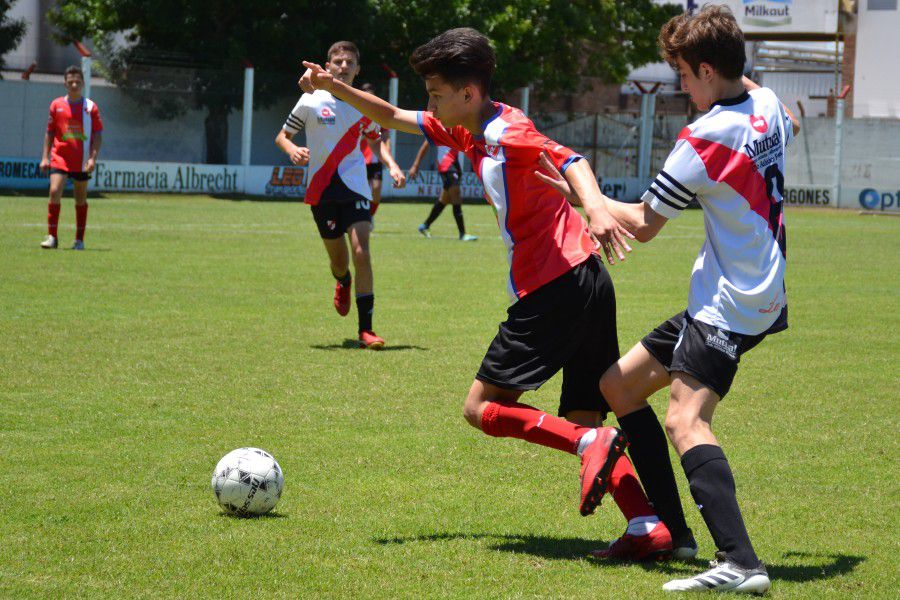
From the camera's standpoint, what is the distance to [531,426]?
435 cm

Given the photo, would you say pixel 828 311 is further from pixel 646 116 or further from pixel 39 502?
pixel 646 116

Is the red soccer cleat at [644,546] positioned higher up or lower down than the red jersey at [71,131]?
lower down

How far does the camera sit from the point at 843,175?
3397cm

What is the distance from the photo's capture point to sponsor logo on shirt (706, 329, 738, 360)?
12.7ft

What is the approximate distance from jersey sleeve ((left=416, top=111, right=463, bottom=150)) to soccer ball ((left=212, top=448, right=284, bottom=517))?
4.85 ft

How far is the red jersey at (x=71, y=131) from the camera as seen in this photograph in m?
15.4

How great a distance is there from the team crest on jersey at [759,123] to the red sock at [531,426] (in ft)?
3.96

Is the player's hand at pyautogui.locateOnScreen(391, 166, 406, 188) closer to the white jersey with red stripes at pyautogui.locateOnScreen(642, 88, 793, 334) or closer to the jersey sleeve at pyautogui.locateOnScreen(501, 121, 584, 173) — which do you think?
the jersey sleeve at pyautogui.locateOnScreen(501, 121, 584, 173)

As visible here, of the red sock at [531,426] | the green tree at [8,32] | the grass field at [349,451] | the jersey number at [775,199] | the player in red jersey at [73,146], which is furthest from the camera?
the green tree at [8,32]

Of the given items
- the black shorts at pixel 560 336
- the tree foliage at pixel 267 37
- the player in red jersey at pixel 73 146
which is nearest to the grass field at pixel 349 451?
the black shorts at pixel 560 336

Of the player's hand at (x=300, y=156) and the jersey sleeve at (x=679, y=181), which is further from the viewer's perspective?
the player's hand at (x=300, y=156)

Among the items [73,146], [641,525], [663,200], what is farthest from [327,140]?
[73,146]

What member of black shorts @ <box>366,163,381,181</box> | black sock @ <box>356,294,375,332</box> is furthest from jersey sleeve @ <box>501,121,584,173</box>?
black shorts @ <box>366,163,381,181</box>

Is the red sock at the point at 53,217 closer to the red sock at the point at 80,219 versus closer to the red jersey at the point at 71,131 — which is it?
the red sock at the point at 80,219
